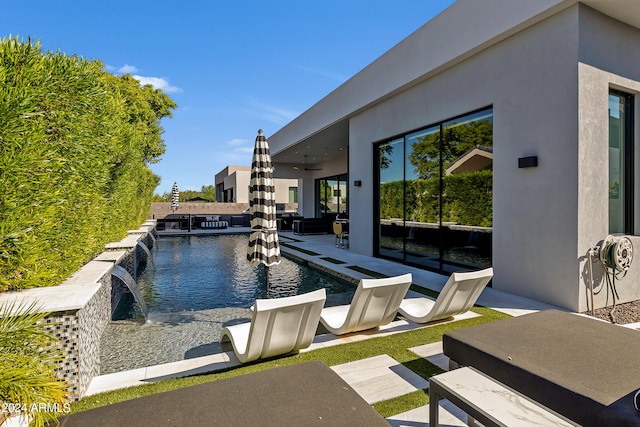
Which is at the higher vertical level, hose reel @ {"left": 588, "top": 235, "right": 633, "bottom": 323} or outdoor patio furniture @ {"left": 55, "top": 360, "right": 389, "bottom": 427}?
A: hose reel @ {"left": 588, "top": 235, "right": 633, "bottom": 323}

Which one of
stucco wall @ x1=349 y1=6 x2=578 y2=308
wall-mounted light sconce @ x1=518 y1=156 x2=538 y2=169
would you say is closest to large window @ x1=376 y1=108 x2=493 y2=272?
stucco wall @ x1=349 y1=6 x2=578 y2=308

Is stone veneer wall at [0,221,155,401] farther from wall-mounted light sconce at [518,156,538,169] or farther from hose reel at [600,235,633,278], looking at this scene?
hose reel at [600,235,633,278]

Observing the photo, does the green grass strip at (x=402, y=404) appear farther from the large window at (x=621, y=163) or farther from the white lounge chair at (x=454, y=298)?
→ the large window at (x=621, y=163)

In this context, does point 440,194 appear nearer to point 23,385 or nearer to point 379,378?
point 379,378

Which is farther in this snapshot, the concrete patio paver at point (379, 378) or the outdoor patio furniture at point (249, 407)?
the concrete patio paver at point (379, 378)

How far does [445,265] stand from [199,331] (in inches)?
217

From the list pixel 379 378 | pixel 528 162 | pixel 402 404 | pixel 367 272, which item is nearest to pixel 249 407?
pixel 402 404

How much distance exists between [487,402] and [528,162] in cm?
497

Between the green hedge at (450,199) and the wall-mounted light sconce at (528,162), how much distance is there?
2.91 ft

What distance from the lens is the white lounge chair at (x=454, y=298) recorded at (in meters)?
4.04

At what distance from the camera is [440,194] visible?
781cm

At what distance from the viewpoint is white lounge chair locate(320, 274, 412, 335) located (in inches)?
146

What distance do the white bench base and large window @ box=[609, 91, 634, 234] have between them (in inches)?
212

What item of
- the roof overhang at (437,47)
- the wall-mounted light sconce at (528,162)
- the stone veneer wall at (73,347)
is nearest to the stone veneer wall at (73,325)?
the stone veneer wall at (73,347)
